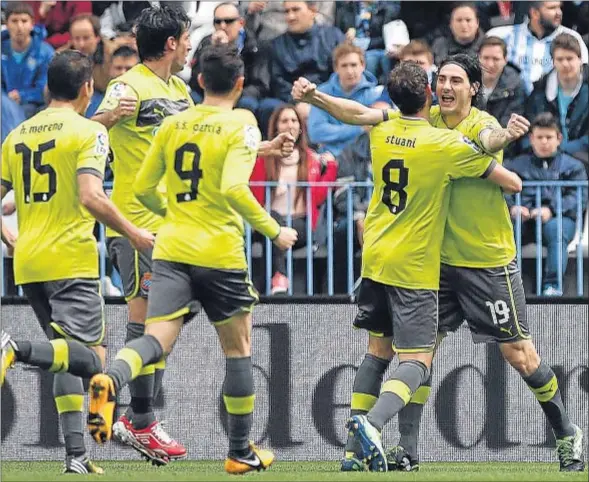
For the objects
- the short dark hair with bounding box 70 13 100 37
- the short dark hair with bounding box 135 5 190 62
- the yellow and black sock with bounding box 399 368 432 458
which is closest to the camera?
the short dark hair with bounding box 135 5 190 62

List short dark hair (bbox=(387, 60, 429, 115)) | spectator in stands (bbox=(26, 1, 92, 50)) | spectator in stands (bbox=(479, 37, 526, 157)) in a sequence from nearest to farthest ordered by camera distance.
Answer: short dark hair (bbox=(387, 60, 429, 115)) < spectator in stands (bbox=(479, 37, 526, 157)) < spectator in stands (bbox=(26, 1, 92, 50))

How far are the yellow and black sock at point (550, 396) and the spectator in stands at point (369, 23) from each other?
4.87 metres

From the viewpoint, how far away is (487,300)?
9438mm

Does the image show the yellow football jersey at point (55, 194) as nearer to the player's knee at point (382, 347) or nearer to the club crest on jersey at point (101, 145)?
the club crest on jersey at point (101, 145)

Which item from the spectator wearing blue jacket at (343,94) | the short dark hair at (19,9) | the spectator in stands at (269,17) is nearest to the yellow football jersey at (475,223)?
the spectator wearing blue jacket at (343,94)

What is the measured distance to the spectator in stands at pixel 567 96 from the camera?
42.7 feet

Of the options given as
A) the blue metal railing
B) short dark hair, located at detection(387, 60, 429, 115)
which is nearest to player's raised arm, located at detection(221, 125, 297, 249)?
short dark hair, located at detection(387, 60, 429, 115)

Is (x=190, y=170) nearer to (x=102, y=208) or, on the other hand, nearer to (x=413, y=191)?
(x=102, y=208)

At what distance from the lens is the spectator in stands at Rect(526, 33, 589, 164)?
1302 cm

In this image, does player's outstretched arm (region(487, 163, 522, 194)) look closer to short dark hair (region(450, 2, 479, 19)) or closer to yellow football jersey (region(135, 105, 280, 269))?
yellow football jersey (region(135, 105, 280, 269))

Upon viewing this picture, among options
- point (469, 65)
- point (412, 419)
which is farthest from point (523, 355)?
point (469, 65)

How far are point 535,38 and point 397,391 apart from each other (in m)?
5.65

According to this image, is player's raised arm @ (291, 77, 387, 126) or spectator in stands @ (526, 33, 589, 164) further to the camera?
spectator in stands @ (526, 33, 589, 164)

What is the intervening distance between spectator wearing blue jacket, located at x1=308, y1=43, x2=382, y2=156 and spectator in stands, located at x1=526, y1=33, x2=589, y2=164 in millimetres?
1346
